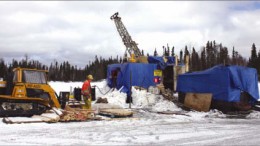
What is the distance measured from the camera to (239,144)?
10070 mm

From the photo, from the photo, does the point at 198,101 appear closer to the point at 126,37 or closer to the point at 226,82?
the point at 226,82

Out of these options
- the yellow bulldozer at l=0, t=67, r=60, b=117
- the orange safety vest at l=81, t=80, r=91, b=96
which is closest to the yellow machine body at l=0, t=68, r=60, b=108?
the yellow bulldozer at l=0, t=67, r=60, b=117

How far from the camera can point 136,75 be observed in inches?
986

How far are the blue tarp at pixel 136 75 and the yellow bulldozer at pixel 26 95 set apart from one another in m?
8.44

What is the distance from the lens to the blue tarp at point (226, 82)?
1845cm

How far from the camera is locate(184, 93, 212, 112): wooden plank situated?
1867 centimetres

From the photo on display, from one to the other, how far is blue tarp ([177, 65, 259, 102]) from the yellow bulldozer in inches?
309

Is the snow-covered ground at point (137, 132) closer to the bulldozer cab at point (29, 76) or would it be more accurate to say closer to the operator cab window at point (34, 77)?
the bulldozer cab at point (29, 76)

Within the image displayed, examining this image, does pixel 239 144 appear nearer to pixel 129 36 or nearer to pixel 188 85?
pixel 188 85

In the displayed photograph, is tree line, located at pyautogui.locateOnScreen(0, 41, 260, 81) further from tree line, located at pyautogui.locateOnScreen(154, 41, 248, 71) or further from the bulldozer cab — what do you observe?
the bulldozer cab

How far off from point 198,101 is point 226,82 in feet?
5.81

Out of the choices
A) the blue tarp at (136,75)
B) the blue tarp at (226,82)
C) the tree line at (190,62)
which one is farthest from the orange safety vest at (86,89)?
the tree line at (190,62)

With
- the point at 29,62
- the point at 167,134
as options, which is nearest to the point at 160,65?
the point at 167,134

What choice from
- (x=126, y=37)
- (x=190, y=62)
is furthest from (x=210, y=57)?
(x=126, y=37)
